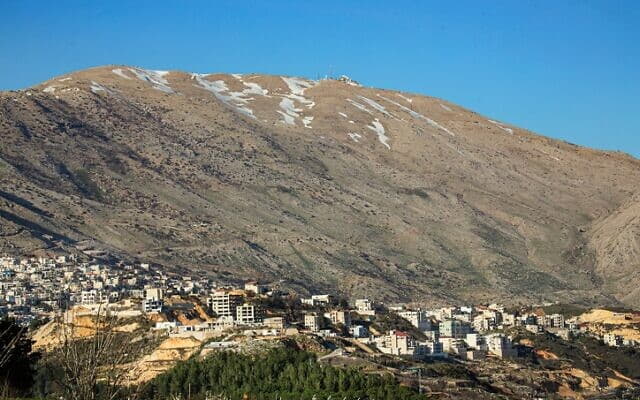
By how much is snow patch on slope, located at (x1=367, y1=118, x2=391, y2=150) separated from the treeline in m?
114

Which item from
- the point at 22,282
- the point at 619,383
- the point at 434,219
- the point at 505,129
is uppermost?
the point at 505,129

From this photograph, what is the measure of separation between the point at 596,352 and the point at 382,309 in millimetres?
17204

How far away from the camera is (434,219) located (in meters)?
141

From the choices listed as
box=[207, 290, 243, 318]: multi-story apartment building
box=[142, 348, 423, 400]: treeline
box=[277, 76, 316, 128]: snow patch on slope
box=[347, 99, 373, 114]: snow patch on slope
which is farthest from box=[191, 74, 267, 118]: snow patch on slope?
box=[142, 348, 423, 400]: treeline

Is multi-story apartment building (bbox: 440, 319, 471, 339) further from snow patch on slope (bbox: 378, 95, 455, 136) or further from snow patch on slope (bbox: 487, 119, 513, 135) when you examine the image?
snow patch on slope (bbox: 487, 119, 513, 135)

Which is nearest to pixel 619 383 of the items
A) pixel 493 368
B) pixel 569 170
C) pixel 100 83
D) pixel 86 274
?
pixel 493 368

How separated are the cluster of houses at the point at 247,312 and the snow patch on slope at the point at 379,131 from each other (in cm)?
6405

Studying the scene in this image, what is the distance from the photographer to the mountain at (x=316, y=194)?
11606cm

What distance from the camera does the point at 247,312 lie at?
77562 millimetres

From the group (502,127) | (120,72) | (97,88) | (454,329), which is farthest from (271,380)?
(502,127)

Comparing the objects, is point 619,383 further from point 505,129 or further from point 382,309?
point 505,129

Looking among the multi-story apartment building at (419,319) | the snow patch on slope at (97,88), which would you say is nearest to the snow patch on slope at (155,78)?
the snow patch on slope at (97,88)

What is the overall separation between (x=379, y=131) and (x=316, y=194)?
36298 millimetres

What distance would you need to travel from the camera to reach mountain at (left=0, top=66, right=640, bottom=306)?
381ft
